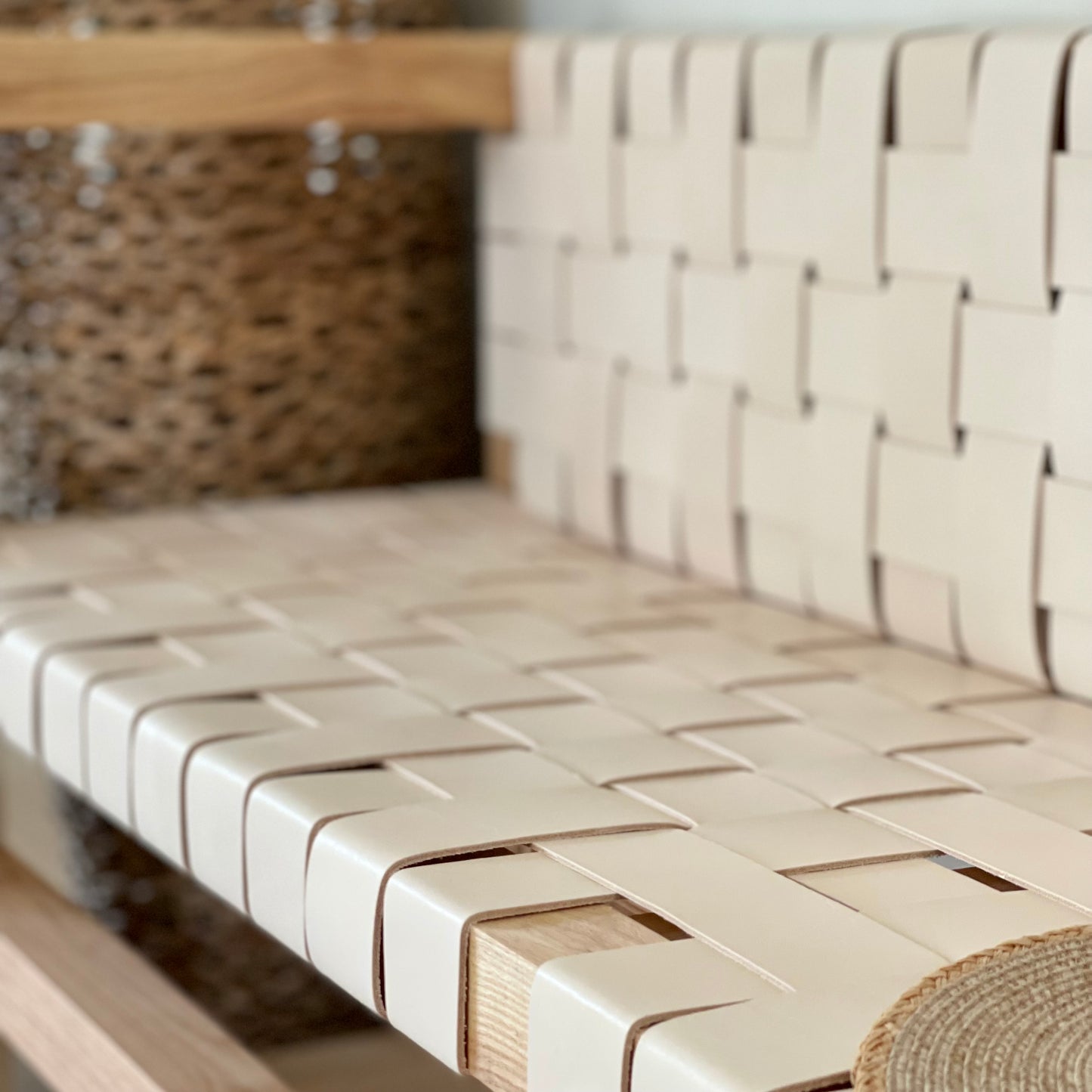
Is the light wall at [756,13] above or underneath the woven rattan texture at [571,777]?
above

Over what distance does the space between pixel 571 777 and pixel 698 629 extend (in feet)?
0.83

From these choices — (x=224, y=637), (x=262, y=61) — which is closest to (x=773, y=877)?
(x=224, y=637)

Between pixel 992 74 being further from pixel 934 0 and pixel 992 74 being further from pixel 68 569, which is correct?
pixel 68 569

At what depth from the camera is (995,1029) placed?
455 millimetres

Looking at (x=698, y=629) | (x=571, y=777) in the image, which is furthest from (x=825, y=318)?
(x=571, y=777)

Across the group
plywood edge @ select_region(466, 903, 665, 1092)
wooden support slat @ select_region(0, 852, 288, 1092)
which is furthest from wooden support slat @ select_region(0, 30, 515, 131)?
plywood edge @ select_region(466, 903, 665, 1092)

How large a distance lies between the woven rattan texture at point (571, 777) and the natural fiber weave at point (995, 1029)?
0.01 meters

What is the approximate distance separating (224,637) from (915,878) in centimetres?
43

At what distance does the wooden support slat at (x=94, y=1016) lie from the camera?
2.63 ft

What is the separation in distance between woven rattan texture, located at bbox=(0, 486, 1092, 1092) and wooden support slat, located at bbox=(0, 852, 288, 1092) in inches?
4.6

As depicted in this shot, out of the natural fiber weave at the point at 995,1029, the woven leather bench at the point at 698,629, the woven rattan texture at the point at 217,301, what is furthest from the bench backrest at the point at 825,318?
the natural fiber weave at the point at 995,1029

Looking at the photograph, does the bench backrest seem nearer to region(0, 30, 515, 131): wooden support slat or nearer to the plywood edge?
region(0, 30, 515, 131): wooden support slat

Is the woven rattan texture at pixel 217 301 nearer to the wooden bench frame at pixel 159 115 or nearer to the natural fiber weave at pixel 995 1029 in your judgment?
the wooden bench frame at pixel 159 115

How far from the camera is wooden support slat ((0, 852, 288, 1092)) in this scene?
801mm
